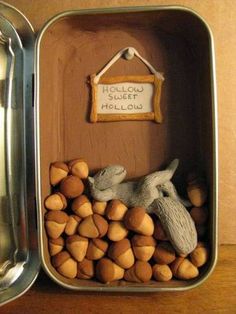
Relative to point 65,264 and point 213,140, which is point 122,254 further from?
point 213,140

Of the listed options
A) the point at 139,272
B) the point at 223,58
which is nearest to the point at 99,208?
the point at 139,272

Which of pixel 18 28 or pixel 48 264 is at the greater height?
pixel 18 28

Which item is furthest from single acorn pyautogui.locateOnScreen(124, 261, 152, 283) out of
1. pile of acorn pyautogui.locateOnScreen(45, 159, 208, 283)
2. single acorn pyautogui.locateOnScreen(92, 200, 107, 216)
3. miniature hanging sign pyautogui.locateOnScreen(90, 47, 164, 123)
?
miniature hanging sign pyautogui.locateOnScreen(90, 47, 164, 123)

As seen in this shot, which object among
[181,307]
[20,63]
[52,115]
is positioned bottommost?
[181,307]

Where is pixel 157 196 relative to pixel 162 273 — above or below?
above

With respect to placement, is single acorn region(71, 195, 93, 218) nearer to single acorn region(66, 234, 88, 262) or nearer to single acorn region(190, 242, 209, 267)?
single acorn region(66, 234, 88, 262)

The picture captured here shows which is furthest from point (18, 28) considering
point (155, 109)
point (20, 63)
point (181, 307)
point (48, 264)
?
point (181, 307)

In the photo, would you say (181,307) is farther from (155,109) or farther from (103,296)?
(155,109)
